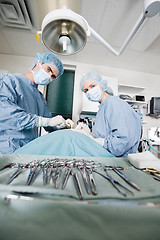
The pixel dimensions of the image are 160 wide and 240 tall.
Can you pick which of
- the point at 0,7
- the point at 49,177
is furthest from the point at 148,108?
the point at 0,7

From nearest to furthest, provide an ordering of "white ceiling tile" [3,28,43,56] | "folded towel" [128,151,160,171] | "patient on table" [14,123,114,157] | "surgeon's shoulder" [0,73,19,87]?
"folded towel" [128,151,160,171], "patient on table" [14,123,114,157], "surgeon's shoulder" [0,73,19,87], "white ceiling tile" [3,28,43,56]

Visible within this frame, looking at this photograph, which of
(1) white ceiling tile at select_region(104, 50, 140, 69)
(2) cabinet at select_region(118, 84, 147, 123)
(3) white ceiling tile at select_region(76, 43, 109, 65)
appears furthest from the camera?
(2) cabinet at select_region(118, 84, 147, 123)

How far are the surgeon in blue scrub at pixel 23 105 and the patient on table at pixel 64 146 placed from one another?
26 cm

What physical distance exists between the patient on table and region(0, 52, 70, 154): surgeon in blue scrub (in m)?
0.26

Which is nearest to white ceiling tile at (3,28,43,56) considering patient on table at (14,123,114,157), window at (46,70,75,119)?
window at (46,70,75,119)

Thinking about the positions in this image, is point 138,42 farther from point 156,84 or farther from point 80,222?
point 80,222

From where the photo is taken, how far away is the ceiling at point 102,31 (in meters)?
1.29

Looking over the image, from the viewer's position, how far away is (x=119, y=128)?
0.92m

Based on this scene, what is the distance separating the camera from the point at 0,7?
132 cm

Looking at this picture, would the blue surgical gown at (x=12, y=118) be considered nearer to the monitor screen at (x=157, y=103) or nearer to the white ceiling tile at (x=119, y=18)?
the white ceiling tile at (x=119, y=18)

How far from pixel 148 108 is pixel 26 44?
2.54 metres

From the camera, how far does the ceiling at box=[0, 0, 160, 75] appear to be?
1.29 meters

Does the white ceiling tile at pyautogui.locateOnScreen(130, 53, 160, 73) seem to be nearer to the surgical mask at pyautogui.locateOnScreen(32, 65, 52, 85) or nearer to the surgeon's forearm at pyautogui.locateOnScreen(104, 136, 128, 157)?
the surgical mask at pyautogui.locateOnScreen(32, 65, 52, 85)

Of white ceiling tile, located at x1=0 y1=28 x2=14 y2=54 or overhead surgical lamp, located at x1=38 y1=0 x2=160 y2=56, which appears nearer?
overhead surgical lamp, located at x1=38 y1=0 x2=160 y2=56
